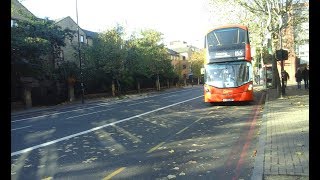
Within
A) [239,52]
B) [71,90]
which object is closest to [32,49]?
[71,90]

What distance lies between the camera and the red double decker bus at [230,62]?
20.1 m

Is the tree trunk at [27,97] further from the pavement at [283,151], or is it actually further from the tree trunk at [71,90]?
the pavement at [283,151]

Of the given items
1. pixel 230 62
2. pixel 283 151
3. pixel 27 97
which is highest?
pixel 230 62

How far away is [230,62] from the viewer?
20234mm

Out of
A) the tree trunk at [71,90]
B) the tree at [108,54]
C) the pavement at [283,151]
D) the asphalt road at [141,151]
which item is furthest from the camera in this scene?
the tree at [108,54]

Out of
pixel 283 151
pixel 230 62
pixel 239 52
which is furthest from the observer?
pixel 230 62

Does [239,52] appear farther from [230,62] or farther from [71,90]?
[71,90]

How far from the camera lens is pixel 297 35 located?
3819 cm

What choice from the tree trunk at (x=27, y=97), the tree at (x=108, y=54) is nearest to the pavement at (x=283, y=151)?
the tree trunk at (x=27, y=97)

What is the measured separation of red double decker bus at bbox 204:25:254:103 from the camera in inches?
790

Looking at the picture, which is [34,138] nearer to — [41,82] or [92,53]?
[41,82]

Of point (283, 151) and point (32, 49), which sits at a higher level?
point (32, 49)
